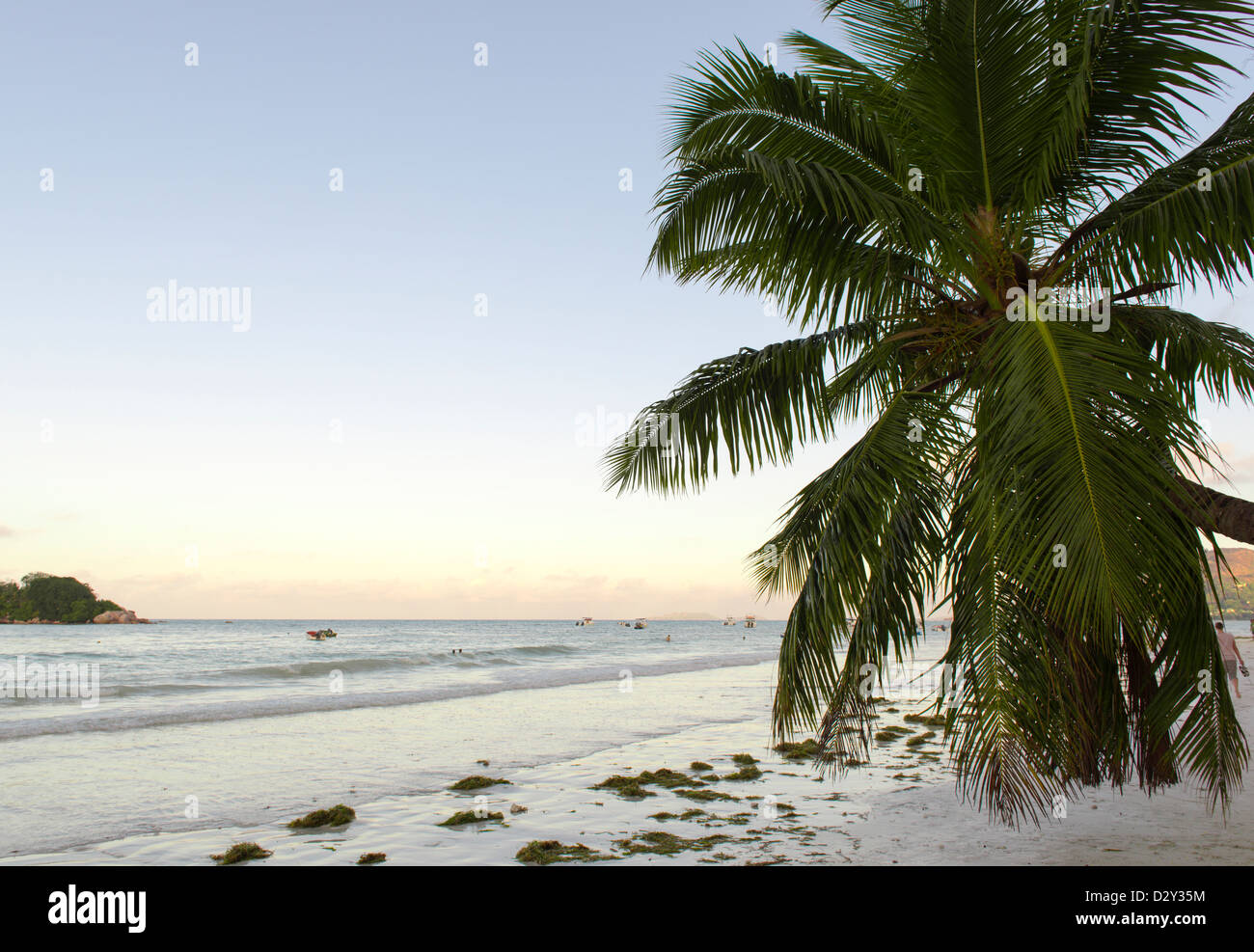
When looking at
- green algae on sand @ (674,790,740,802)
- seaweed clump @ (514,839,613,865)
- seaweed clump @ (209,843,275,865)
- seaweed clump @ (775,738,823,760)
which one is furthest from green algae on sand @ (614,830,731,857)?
seaweed clump @ (775,738,823,760)

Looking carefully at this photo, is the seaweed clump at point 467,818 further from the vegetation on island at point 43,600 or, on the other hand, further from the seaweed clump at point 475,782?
the vegetation on island at point 43,600

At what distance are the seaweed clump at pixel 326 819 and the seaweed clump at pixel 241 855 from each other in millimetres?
960

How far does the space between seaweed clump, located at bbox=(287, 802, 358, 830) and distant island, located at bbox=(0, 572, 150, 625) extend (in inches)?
4702

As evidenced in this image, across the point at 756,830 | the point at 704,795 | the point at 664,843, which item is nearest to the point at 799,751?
the point at 704,795

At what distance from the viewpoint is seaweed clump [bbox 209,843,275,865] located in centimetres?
723

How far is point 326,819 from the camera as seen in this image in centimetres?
866

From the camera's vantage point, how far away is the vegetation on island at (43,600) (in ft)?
342

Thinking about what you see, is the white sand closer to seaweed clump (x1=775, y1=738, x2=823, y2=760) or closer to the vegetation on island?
seaweed clump (x1=775, y1=738, x2=823, y2=760)

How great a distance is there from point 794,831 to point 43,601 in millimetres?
125634

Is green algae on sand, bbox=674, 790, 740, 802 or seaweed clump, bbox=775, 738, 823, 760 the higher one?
green algae on sand, bbox=674, 790, 740, 802

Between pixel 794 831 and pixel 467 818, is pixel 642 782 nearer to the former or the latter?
pixel 467 818

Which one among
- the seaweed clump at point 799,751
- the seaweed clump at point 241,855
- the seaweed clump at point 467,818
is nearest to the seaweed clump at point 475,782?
the seaweed clump at point 467,818

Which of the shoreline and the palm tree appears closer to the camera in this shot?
the palm tree
